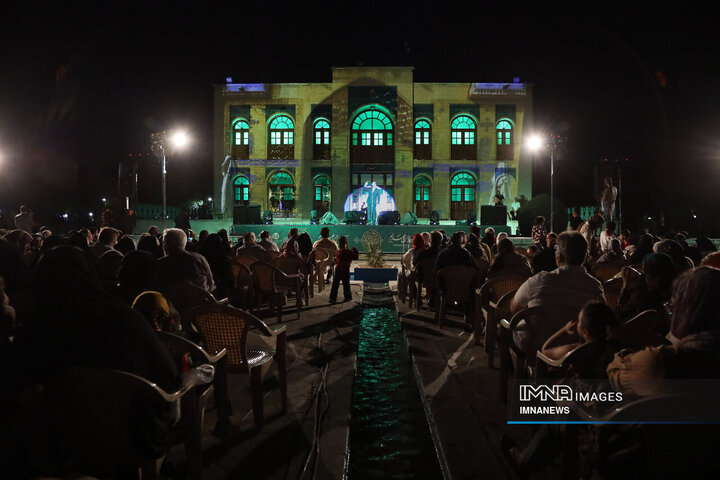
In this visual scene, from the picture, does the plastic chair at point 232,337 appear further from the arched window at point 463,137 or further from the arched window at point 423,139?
the arched window at point 463,137

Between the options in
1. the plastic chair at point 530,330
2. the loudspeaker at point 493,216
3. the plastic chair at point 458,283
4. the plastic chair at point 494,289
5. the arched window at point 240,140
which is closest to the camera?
the plastic chair at point 530,330

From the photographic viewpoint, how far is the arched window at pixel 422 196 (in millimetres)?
31781

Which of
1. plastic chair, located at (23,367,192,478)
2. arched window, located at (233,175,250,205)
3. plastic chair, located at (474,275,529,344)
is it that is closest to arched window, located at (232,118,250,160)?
arched window, located at (233,175,250,205)

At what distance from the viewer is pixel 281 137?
32.2 meters

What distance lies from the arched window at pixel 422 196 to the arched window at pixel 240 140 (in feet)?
35.8

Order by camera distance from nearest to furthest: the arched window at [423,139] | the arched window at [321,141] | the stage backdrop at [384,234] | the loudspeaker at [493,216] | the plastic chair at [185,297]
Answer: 1. the plastic chair at [185,297]
2. the stage backdrop at [384,234]
3. the loudspeaker at [493,216]
4. the arched window at [423,139]
5. the arched window at [321,141]

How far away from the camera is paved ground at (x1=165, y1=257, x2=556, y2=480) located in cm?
310

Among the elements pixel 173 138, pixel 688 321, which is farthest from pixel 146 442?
pixel 173 138

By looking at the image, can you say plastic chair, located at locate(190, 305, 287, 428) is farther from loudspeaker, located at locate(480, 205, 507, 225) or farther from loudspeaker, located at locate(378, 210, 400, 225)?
loudspeaker, located at locate(480, 205, 507, 225)

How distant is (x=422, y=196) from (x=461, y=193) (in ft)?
7.91

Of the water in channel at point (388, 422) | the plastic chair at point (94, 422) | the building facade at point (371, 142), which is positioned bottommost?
the water in channel at point (388, 422)

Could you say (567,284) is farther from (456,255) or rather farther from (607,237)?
(607,237)

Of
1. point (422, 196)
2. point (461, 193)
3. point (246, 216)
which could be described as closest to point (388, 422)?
point (246, 216)

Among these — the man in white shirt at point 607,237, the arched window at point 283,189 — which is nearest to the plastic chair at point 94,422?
the man in white shirt at point 607,237
